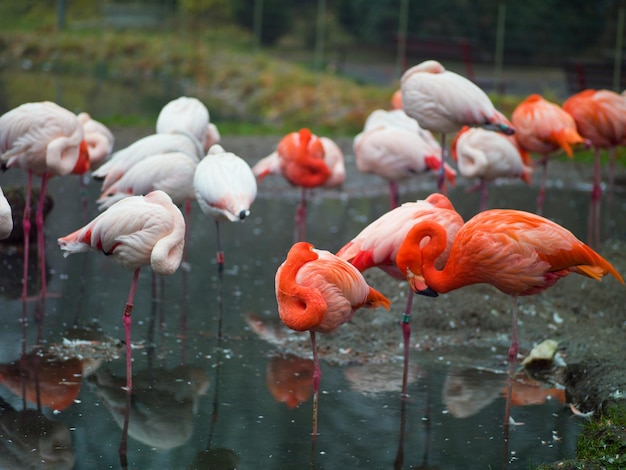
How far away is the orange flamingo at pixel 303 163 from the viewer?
8016mm

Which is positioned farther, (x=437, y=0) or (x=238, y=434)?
(x=437, y=0)

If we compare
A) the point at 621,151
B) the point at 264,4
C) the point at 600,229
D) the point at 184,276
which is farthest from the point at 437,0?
the point at 184,276

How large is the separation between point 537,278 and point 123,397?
230cm

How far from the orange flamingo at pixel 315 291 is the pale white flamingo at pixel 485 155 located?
348 centimetres

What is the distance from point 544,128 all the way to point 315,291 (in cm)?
448

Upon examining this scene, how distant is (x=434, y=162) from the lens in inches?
311

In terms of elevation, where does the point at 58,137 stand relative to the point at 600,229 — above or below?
above

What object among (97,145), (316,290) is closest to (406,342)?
(316,290)

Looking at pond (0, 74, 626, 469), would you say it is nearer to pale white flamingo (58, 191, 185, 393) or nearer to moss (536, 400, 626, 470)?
moss (536, 400, 626, 470)

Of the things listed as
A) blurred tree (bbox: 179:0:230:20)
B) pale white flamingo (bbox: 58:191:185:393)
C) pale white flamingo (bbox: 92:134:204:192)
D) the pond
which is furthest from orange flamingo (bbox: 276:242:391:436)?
blurred tree (bbox: 179:0:230:20)

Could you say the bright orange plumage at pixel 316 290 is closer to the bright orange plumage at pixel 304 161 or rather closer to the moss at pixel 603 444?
the moss at pixel 603 444

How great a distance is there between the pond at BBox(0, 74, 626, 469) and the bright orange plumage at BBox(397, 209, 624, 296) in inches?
30.3

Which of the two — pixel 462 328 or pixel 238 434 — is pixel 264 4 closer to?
pixel 462 328

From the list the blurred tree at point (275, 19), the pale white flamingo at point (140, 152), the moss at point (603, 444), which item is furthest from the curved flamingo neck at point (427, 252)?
the blurred tree at point (275, 19)
